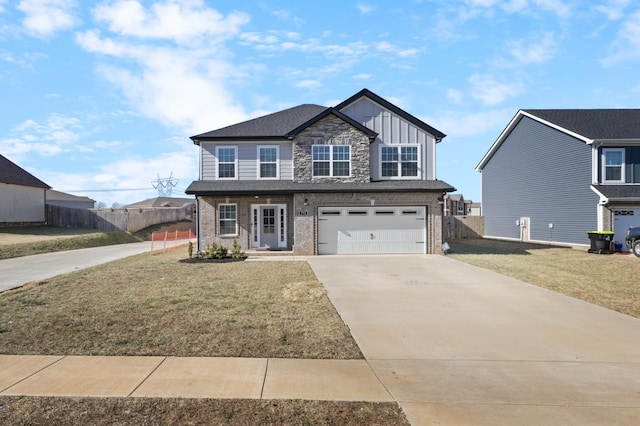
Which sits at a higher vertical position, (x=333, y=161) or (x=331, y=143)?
(x=331, y=143)

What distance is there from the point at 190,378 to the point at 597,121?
87.2 feet

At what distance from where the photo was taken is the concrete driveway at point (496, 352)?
3.93 m

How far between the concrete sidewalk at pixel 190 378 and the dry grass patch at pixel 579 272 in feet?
22.2

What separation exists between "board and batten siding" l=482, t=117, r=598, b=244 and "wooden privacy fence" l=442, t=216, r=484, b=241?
19.9 inches

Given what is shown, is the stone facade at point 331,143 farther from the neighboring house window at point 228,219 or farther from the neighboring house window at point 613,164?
the neighboring house window at point 613,164

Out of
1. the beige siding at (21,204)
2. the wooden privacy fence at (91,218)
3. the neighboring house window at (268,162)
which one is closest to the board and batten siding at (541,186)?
the neighboring house window at (268,162)

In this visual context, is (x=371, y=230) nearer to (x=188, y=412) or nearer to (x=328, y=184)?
(x=328, y=184)

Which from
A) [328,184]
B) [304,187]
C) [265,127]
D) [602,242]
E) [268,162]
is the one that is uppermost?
[265,127]

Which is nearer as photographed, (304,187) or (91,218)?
(304,187)

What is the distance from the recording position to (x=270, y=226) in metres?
19.0

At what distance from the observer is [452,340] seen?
6.04 m

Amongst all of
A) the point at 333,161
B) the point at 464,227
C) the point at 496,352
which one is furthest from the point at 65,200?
the point at 496,352

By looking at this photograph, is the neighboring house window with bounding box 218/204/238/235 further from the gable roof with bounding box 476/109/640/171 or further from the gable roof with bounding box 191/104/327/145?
the gable roof with bounding box 476/109/640/171

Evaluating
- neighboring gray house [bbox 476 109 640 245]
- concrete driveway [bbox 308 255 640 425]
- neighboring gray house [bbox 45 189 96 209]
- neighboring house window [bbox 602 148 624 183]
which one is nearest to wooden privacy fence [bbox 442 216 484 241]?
neighboring gray house [bbox 476 109 640 245]
